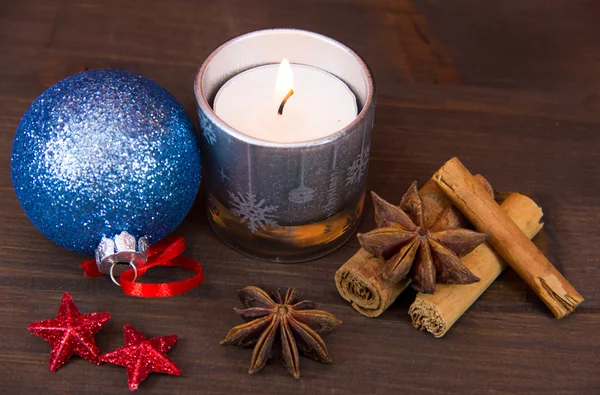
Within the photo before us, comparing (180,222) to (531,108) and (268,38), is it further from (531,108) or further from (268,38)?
(531,108)

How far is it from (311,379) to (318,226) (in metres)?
0.18

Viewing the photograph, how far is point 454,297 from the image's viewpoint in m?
0.93

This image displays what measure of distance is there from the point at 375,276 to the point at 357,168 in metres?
0.13

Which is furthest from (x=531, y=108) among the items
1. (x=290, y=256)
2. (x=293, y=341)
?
(x=293, y=341)

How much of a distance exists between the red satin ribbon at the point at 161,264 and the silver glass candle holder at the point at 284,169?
0.20ft

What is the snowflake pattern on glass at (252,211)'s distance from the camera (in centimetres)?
94

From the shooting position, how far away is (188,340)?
930 mm

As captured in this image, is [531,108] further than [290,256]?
Yes

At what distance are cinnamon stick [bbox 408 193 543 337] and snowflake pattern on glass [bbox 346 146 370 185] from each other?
15cm

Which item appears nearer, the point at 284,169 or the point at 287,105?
the point at 284,169

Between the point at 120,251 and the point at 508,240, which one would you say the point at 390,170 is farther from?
the point at 120,251

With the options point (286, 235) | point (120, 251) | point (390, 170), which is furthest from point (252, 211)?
point (390, 170)

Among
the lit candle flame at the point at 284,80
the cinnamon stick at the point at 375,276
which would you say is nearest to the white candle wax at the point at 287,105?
the lit candle flame at the point at 284,80

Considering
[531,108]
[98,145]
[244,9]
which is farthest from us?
[244,9]
